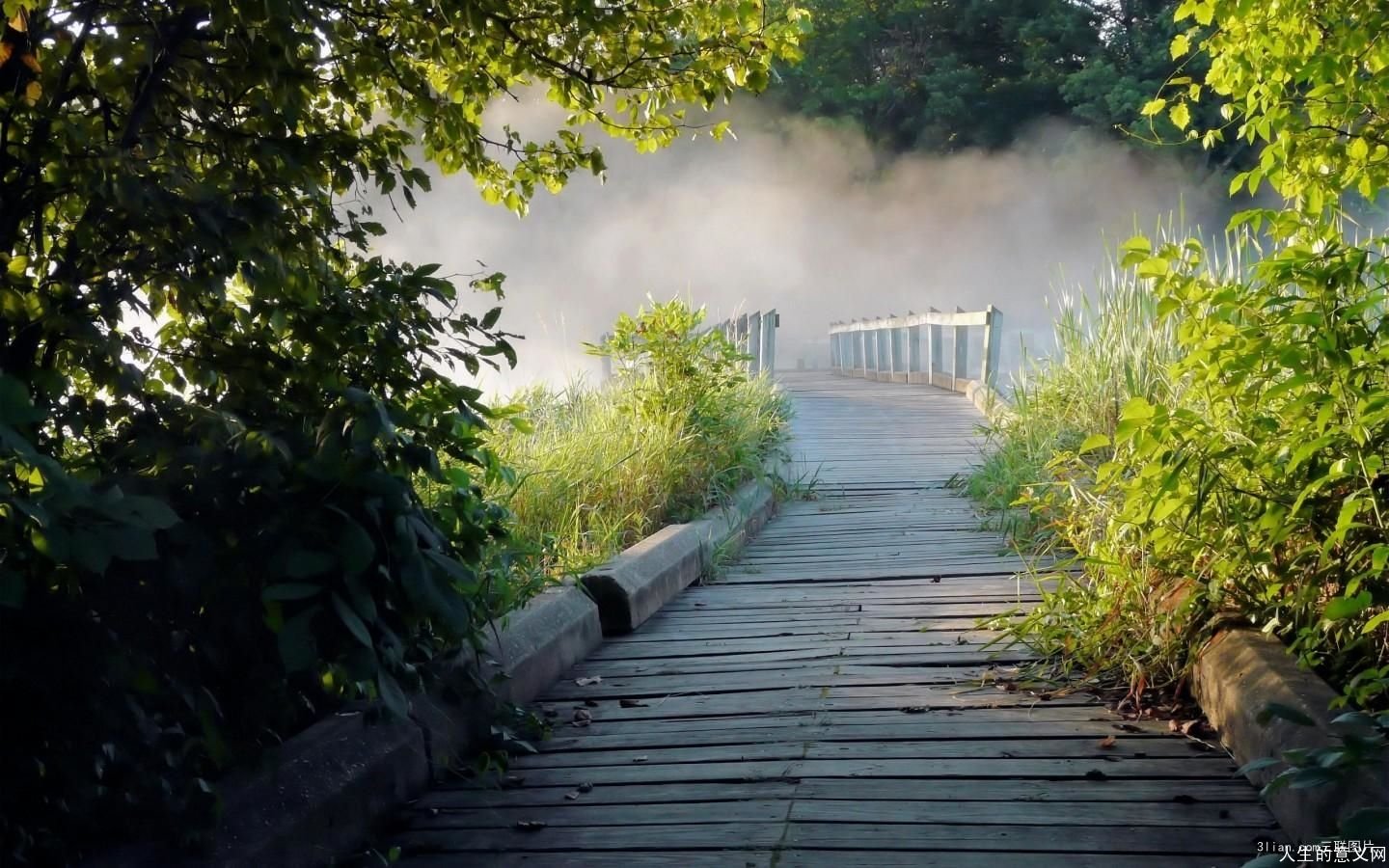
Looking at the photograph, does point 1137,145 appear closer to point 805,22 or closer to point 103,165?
point 805,22

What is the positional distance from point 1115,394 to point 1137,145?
24.7 m

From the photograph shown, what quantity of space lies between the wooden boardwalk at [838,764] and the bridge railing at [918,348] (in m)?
8.23

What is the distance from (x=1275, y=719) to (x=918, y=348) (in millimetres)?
15753

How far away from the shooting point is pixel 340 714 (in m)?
2.96

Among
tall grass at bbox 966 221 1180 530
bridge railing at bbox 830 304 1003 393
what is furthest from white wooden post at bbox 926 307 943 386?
tall grass at bbox 966 221 1180 530

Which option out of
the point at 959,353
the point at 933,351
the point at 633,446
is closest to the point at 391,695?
the point at 633,446

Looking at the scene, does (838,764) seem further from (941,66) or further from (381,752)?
(941,66)

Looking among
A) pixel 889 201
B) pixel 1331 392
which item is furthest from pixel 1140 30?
pixel 1331 392

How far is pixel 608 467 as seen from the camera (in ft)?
20.6

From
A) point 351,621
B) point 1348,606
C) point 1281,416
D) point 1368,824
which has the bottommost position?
point 1368,824

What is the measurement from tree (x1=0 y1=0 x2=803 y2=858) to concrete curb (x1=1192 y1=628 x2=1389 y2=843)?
5.10ft

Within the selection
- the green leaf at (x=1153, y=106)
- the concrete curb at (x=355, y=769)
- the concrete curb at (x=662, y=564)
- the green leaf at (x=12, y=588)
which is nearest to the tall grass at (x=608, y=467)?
the concrete curb at (x=662, y=564)

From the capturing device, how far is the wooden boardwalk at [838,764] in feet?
8.80

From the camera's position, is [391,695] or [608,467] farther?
[608,467]
